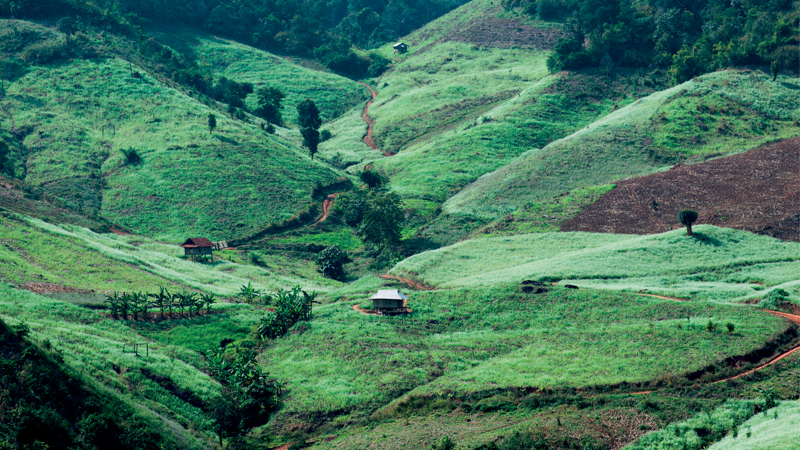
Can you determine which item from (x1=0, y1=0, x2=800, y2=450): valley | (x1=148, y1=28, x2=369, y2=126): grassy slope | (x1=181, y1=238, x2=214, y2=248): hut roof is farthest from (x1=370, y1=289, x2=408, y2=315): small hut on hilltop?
(x1=148, y1=28, x2=369, y2=126): grassy slope

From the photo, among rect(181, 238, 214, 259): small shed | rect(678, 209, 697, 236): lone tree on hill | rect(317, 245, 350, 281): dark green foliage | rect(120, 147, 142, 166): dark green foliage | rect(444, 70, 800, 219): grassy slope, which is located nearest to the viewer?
rect(678, 209, 697, 236): lone tree on hill

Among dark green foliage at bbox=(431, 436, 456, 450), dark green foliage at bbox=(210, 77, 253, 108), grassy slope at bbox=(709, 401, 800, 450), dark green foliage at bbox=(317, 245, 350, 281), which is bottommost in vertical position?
dark green foliage at bbox=(317, 245, 350, 281)

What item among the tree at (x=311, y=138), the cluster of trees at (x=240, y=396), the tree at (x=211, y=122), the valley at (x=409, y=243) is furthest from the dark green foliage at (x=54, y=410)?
the tree at (x=311, y=138)

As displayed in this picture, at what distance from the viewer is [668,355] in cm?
4147

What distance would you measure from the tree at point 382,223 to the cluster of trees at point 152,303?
29710 mm

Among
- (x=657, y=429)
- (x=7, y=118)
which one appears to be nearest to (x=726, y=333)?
(x=657, y=429)

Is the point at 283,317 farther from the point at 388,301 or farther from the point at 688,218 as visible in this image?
the point at 688,218

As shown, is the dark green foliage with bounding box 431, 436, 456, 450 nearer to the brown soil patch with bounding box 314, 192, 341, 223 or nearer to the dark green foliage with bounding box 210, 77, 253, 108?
the brown soil patch with bounding box 314, 192, 341, 223

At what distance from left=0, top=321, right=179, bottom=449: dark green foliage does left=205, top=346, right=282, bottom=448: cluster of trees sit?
5.12 m

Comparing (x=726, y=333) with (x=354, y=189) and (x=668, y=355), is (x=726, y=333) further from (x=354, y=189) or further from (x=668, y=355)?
(x=354, y=189)

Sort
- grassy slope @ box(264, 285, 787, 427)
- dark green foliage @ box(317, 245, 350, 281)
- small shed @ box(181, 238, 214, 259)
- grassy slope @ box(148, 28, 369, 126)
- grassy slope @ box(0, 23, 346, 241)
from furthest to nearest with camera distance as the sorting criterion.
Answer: grassy slope @ box(148, 28, 369, 126) < grassy slope @ box(0, 23, 346, 241) < dark green foliage @ box(317, 245, 350, 281) < small shed @ box(181, 238, 214, 259) < grassy slope @ box(264, 285, 787, 427)

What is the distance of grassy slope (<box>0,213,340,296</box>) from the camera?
59.8 m

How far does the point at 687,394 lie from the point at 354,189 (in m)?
79.4

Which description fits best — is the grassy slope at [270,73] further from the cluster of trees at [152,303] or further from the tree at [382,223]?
the cluster of trees at [152,303]
